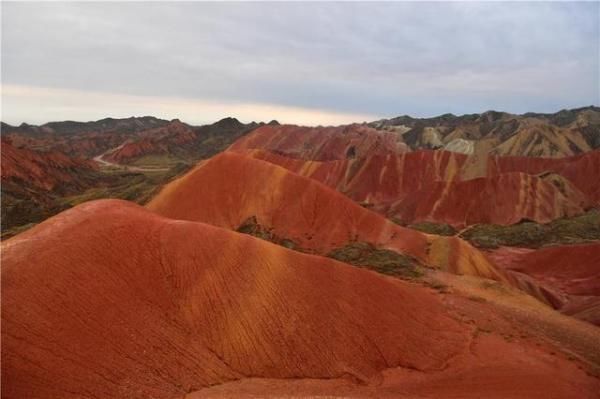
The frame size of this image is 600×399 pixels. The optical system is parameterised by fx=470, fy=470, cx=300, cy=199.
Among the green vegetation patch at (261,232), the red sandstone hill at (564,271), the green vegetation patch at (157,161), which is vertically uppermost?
the green vegetation patch at (157,161)

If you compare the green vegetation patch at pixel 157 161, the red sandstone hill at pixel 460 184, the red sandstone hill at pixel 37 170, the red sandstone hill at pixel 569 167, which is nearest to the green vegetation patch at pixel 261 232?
the red sandstone hill at pixel 460 184

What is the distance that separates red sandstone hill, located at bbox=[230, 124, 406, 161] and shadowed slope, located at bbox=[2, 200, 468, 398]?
82.8 metres

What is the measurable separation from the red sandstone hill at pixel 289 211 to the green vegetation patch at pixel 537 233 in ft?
49.9

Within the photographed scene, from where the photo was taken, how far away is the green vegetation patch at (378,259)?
34594 millimetres

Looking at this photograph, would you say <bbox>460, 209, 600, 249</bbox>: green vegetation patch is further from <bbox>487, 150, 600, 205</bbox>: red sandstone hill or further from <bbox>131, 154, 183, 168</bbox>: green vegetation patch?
<bbox>131, 154, 183, 168</bbox>: green vegetation patch

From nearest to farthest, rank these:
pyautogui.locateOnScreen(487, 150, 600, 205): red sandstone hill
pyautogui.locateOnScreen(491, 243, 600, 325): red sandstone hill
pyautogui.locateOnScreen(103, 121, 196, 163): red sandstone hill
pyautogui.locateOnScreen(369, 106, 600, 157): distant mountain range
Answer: pyautogui.locateOnScreen(491, 243, 600, 325): red sandstone hill < pyautogui.locateOnScreen(487, 150, 600, 205): red sandstone hill < pyautogui.locateOnScreen(369, 106, 600, 157): distant mountain range < pyautogui.locateOnScreen(103, 121, 196, 163): red sandstone hill

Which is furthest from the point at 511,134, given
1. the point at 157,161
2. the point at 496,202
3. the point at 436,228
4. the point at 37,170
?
the point at 37,170

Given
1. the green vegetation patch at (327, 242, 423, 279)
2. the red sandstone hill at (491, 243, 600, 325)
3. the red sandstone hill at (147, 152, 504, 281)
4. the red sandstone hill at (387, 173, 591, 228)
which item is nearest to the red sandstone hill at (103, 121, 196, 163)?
the red sandstone hill at (387, 173, 591, 228)

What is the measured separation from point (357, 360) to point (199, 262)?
8547 millimetres

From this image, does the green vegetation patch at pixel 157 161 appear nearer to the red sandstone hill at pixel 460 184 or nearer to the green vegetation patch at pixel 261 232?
the red sandstone hill at pixel 460 184

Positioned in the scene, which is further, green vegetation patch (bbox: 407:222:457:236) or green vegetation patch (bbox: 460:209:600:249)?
green vegetation patch (bbox: 407:222:457:236)

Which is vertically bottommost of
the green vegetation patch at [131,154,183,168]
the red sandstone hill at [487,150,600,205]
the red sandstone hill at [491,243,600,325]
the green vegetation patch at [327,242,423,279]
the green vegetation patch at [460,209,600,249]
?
the red sandstone hill at [491,243,600,325]

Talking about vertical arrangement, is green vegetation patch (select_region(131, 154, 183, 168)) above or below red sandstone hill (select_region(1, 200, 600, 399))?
above

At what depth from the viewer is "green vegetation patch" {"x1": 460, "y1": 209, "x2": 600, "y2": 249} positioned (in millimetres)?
54094
